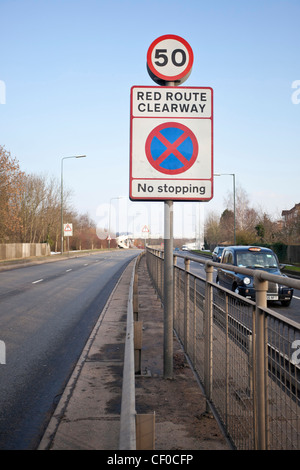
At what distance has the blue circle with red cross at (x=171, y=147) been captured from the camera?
5.05 metres

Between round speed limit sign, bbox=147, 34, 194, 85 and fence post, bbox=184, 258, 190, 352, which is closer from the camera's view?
round speed limit sign, bbox=147, 34, 194, 85

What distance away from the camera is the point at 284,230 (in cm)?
4200

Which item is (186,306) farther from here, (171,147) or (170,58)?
(170,58)

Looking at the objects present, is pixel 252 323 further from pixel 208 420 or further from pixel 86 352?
pixel 86 352

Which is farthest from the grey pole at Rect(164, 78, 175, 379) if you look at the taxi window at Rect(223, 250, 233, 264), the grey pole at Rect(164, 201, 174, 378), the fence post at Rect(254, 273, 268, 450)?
the taxi window at Rect(223, 250, 233, 264)

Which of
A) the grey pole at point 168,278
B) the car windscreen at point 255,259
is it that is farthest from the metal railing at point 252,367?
the car windscreen at point 255,259

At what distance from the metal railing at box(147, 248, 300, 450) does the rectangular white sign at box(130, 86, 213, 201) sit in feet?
3.37

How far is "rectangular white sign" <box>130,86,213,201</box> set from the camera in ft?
16.5

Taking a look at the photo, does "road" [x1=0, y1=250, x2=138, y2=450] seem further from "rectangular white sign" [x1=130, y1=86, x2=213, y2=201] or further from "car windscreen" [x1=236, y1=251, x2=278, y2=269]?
"car windscreen" [x1=236, y1=251, x2=278, y2=269]

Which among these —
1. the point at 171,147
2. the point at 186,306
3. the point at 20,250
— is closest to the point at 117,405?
the point at 186,306

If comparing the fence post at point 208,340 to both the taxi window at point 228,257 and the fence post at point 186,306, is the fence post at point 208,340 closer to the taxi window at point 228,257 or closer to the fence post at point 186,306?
the fence post at point 186,306

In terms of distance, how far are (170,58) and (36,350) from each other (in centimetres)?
468

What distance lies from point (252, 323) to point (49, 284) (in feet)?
49.6

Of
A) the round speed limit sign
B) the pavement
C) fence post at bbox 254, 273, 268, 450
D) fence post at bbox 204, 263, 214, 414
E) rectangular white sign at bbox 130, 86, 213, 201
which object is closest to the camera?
fence post at bbox 254, 273, 268, 450
